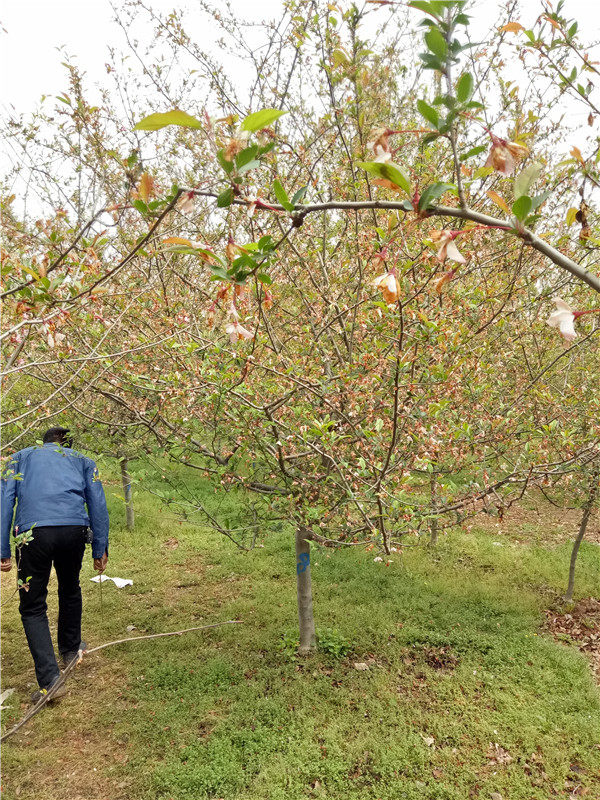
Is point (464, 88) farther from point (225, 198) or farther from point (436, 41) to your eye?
point (225, 198)

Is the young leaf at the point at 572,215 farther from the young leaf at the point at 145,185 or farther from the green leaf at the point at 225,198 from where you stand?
the young leaf at the point at 145,185

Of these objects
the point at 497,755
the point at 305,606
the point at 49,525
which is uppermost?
the point at 49,525

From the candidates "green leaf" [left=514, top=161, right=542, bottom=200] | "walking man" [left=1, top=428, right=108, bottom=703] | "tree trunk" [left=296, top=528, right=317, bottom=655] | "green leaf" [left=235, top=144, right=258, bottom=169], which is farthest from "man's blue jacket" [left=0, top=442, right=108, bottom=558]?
"green leaf" [left=514, top=161, right=542, bottom=200]

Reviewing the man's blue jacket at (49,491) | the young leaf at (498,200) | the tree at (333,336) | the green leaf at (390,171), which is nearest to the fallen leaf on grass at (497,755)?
the tree at (333,336)

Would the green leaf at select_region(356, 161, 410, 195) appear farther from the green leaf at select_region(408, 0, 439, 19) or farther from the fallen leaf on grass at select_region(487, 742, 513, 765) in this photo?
the fallen leaf on grass at select_region(487, 742, 513, 765)

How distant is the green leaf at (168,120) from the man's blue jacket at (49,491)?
139 inches

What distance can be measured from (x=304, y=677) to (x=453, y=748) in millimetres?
1308

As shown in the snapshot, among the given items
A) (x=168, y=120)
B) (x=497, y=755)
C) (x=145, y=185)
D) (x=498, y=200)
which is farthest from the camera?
(x=497, y=755)

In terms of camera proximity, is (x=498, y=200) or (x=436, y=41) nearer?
(x=436, y=41)

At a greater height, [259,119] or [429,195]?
[259,119]

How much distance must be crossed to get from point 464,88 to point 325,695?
444 centimetres

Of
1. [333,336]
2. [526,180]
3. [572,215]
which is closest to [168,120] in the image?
[526,180]

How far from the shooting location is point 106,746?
3.69 meters

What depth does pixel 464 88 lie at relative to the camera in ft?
2.93
